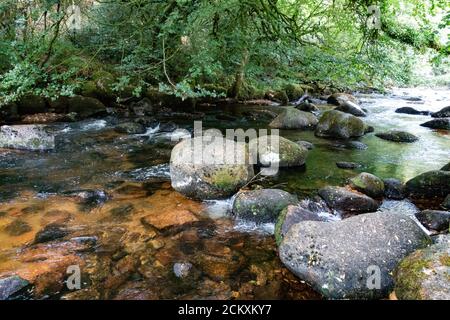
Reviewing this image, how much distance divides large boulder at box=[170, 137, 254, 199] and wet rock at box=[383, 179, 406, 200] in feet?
8.16

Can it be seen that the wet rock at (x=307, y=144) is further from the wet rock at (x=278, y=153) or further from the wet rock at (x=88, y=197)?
the wet rock at (x=88, y=197)

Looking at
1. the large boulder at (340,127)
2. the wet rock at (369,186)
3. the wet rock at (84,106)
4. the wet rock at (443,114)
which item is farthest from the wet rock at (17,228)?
the wet rock at (443,114)

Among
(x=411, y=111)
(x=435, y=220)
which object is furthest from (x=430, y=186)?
(x=411, y=111)

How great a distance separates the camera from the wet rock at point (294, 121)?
1142cm

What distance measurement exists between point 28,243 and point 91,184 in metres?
→ 2.03

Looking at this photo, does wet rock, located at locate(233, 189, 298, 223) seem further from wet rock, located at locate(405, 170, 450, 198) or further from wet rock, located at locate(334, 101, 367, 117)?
wet rock, located at locate(334, 101, 367, 117)

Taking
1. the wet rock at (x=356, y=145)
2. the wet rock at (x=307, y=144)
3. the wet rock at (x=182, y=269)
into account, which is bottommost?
the wet rock at (x=182, y=269)

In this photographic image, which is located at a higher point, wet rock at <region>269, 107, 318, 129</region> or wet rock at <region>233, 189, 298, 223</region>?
wet rock at <region>269, 107, 318, 129</region>

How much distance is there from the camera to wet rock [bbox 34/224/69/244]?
4449 mm

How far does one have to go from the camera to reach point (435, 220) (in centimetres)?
507

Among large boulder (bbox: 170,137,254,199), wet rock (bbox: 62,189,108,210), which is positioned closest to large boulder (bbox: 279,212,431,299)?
large boulder (bbox: 170,137,254,199)

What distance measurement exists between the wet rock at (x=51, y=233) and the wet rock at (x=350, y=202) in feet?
13.0
